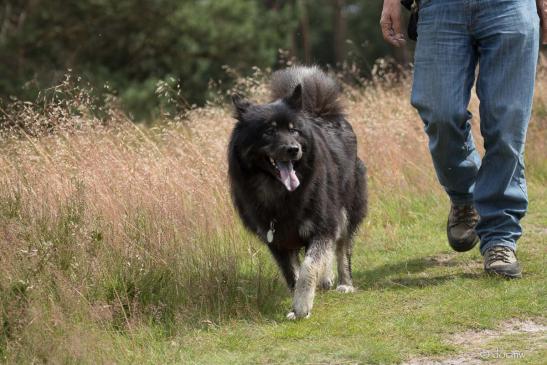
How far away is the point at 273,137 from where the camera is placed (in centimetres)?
456

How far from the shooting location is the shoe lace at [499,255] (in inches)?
188

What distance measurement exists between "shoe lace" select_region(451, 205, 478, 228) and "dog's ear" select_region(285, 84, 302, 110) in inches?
47.1

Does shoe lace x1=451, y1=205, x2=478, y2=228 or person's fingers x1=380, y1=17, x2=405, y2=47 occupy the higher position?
person's fingers x1=380, y1=17, x2=405, y2=47

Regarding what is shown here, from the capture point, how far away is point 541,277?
478 cm

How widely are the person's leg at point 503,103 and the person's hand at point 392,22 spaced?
45 centimetres

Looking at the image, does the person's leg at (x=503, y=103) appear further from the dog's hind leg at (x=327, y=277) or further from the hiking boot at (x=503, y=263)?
the dog's hind leg at (x=327, y=277)

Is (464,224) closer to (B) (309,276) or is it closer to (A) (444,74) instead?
(A) (444,74)

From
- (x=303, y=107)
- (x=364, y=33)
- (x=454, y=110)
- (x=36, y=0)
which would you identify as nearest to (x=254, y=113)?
(x=303, y=107)

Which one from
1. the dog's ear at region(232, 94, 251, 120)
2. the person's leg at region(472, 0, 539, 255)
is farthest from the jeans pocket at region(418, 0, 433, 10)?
A: the dog's ear at region(232, 94, 251, 120)

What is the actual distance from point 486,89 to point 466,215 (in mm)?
825

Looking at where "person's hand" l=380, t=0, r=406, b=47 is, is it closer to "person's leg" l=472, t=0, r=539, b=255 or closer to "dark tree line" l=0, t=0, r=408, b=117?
"person's leg" l=472, t=0, r=539, b=255

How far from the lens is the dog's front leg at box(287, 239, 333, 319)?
4418mm

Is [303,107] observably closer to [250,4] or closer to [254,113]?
[254,113]

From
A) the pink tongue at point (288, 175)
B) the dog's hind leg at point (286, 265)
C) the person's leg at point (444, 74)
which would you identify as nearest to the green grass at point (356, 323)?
the dog's hind leg at point (286, 265)
